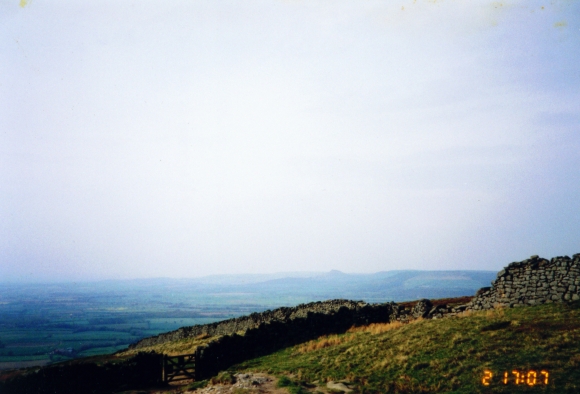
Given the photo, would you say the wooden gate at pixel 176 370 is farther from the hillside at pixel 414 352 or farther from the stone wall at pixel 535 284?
the stone wall at pixel 535 284

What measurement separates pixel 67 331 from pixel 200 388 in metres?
68.2

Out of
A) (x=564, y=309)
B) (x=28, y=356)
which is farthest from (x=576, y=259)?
(x=28, y=356)

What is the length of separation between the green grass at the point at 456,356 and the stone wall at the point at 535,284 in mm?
1296

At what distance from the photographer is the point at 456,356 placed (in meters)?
14.2

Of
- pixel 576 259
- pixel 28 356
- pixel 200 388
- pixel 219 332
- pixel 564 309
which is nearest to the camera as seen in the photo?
pixel 200 388

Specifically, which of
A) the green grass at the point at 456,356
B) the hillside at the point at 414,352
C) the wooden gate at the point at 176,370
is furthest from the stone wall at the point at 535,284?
the wooden gate at the point at 176,370

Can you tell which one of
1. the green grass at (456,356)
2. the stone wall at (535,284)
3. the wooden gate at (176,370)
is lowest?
the wooden gate at (176,370)

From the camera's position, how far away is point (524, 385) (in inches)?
440

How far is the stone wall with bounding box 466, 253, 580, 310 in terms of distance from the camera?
19938 mm

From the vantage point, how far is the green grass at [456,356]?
11984 mm

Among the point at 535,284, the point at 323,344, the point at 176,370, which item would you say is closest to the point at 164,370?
the point at 176,370

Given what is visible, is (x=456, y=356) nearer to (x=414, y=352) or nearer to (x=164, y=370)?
(x=414, y=352)

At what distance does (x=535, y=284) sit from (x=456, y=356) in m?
10.0

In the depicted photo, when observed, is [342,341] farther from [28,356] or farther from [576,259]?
[28,356]
